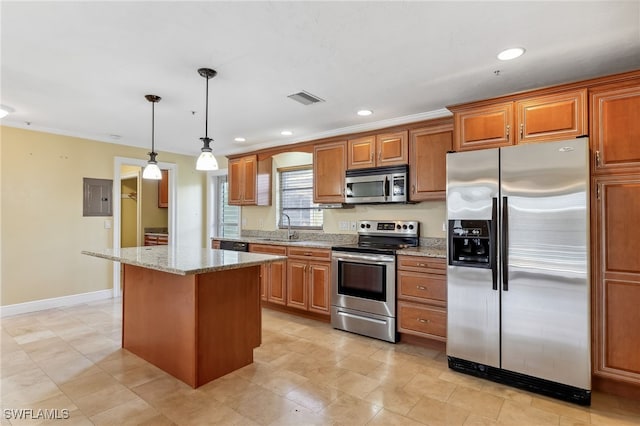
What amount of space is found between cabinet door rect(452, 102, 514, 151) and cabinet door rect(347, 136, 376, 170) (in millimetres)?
1135

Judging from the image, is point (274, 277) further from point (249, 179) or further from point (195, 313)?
point (195, 313)

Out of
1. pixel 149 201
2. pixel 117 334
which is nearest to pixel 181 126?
pixel 117 334

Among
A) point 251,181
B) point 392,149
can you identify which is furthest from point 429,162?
point 251,181

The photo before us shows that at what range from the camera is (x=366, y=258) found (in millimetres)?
3545

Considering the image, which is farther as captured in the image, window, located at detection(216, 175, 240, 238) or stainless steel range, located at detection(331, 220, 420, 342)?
window, located at detection(216, 175, 240, 238)

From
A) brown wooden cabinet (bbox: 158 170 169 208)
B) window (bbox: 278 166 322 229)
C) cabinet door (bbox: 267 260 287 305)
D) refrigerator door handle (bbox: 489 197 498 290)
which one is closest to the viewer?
refrigerator door handle (bbox: 489 197 498 290)

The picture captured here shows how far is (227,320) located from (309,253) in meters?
1.55

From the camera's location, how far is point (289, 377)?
2.65 meters

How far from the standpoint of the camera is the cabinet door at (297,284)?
13.5 ft

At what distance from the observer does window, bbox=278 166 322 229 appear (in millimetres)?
4960

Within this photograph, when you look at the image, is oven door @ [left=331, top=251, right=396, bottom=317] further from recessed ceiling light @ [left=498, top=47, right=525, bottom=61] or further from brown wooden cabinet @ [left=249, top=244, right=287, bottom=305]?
recessed ceiling light @ [left=498, top=47, right=525, bottom=61]

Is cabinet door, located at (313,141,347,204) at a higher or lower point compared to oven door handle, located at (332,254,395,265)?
higher

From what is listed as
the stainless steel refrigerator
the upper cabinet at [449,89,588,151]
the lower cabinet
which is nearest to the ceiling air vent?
the upper cabinet at [449,89,588,151]

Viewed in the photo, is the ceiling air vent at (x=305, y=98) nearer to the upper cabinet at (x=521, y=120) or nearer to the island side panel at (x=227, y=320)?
the upper cabinet at (x=521, y=120)
